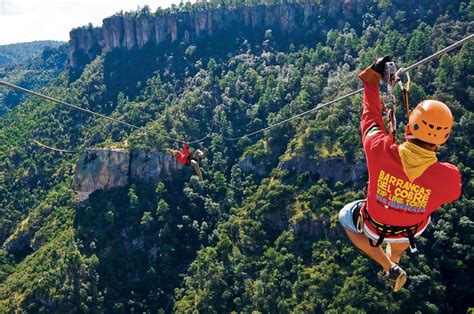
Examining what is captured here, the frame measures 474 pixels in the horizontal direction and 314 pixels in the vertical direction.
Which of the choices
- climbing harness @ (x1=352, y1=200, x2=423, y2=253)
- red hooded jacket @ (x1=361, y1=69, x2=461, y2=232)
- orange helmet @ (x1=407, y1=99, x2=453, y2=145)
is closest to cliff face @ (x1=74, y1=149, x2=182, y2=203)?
climbing harness @ (x1=352, y1=200, x2=423, y2=253)

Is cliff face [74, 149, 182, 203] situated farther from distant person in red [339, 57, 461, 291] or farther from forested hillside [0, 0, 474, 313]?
distant person in red [339, 57, 461, 291]

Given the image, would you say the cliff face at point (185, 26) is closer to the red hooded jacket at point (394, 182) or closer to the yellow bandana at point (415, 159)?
the red hooded jacket at point (394, 182)

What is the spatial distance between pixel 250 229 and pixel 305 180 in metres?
9.02

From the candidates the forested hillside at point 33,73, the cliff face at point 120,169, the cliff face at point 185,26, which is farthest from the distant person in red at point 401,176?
the forested hillside at point 33,73

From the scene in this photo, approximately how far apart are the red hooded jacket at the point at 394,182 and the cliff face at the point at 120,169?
193 ft

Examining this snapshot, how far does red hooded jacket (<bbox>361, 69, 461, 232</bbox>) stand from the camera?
607cm

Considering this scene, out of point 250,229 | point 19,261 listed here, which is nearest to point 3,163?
point 19,261

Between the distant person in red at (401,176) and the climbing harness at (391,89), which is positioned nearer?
the distant person in red at (401,176)

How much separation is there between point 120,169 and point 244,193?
18.1 metres

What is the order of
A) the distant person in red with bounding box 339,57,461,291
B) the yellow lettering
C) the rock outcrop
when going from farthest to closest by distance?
the rock outcrop
the yellow lettering
the distant person in red with bounding box 339,57,461,291

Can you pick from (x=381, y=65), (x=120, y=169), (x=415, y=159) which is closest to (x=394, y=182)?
(x=415, y=159)

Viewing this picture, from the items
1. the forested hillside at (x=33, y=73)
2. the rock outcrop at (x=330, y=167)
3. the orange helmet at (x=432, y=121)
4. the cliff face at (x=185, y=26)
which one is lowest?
the forested hillside at (x=33, y=73)

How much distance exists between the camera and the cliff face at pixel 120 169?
6397 cm

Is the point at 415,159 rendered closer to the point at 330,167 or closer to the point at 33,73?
the point at 330,167
